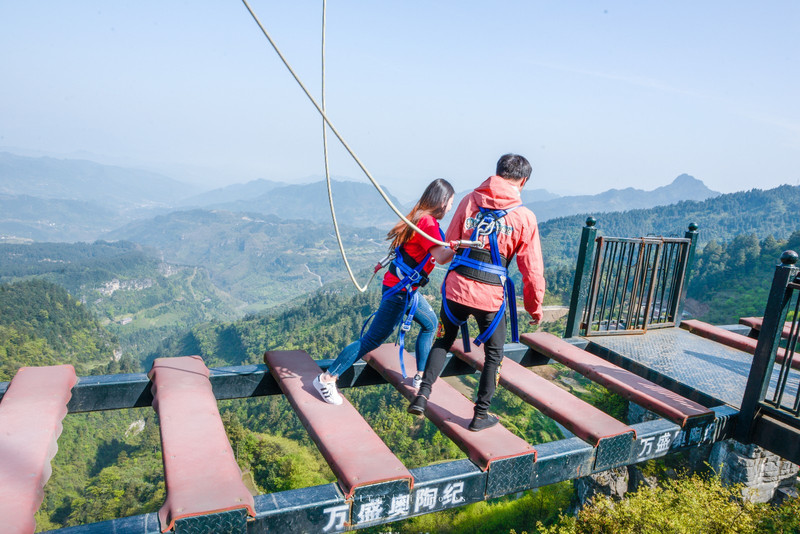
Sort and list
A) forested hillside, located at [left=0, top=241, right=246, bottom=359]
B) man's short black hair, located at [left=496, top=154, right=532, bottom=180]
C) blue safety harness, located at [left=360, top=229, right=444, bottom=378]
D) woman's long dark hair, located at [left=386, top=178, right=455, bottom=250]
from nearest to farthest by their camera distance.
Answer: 1. man's short black hair, located at [left=496, top=154, right=532, bottom=180]
2. woman's long dark hair, located at [left=386, top=178, right=455, bottom=250]
3. blue safety harness, located at [left=360, top=229, right=444, bottom=378]
4. forested hillside, located at [left=0, top=241, right=246, bottom=359]

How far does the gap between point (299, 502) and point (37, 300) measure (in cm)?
10136

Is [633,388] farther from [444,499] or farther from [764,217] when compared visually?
Answer: [764,217]

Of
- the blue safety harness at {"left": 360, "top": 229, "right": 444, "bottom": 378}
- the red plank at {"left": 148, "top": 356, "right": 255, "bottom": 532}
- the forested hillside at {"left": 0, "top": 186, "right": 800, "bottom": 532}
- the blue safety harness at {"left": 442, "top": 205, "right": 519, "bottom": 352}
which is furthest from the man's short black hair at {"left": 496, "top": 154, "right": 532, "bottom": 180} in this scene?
the forested hillside at {"left": 0, "top": 186, "right": 800, "bottom": 532}

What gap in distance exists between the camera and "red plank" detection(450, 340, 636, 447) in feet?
11.5

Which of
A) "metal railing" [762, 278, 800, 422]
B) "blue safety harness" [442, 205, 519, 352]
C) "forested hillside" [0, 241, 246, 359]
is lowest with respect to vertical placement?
"forested hillside" [0, 241, 246, 359]

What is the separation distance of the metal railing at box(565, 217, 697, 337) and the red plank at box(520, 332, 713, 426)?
1.97ft

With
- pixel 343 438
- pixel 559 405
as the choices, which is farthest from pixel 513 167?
pixel 343 438

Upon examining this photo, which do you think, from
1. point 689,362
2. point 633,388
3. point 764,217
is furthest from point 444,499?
point 764,217

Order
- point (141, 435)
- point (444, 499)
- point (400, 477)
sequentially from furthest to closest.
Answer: point (141, 435) < point (444, 499) < point (400, 477)

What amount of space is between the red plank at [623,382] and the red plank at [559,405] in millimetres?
426

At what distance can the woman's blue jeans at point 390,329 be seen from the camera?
11.7 feet

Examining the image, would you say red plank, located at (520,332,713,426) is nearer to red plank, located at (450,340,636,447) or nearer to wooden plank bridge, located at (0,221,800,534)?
wooden plank bridge, located at (0,221,800,534)

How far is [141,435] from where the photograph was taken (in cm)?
6981

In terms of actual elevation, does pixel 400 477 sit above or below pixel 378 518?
above
